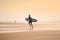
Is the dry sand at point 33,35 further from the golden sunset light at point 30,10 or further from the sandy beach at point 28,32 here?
the golden sunset light at point 30,10

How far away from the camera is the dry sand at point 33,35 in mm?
1252

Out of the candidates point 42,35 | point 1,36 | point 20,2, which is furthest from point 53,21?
point 1,36

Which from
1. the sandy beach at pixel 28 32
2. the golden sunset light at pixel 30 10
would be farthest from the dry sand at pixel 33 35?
the golden sunset light at pixel 30 10

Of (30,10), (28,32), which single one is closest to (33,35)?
(28,32)

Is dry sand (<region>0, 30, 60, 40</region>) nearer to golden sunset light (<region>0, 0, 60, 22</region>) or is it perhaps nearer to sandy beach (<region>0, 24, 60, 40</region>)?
sandy beach (<region>0, 24, 60, 40</region>)

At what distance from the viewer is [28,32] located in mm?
1287

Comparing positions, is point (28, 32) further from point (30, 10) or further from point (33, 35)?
point (30, 10)

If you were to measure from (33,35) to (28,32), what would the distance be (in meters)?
0.08

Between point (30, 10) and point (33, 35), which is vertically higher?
point (30, 10)

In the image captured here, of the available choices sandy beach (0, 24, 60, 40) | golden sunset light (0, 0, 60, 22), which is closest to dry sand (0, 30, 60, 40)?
sandy beach (0, 24, 60, 40)

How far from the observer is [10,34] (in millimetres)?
1251

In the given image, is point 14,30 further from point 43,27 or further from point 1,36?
point 43,27

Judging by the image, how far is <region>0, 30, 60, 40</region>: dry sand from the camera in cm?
125

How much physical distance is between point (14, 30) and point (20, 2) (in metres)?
0.30
